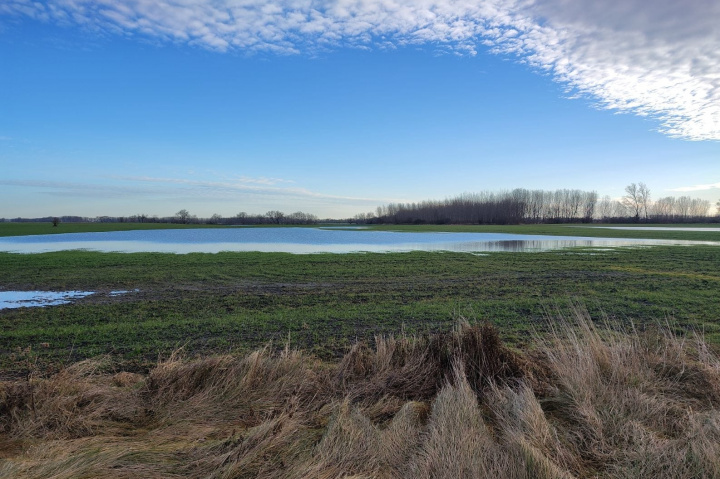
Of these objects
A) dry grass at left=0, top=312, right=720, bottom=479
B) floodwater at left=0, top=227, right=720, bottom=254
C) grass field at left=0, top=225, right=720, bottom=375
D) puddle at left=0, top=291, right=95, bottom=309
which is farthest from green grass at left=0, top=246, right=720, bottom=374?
floodwater at left=0, top=227, right=720, bottom=254

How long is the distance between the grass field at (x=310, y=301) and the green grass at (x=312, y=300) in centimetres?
4

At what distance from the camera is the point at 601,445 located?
13.7 ft

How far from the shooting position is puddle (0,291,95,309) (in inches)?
Result: 530

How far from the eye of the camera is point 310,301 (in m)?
13.8

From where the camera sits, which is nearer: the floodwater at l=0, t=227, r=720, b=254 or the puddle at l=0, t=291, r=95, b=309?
the puddle at l=0, t=291, r=95, b=309

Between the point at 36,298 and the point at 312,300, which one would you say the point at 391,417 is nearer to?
the point at 312,300

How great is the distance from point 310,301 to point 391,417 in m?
9.00

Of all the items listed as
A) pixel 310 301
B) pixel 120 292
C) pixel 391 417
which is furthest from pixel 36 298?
pixel 391 417

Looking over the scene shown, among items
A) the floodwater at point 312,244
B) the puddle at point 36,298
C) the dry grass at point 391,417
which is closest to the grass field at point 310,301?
the puddle at point 36,298

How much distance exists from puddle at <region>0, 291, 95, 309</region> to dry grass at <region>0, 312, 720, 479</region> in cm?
923

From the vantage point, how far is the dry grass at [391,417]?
Answer: 3.69 metres

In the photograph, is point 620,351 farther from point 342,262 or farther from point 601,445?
point 342,262

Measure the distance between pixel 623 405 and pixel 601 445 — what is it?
0.92m

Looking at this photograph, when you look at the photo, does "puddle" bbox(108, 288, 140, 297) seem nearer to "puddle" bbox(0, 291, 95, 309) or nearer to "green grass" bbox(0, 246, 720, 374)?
"green grass" bbox(0, 246, 720, 374)
